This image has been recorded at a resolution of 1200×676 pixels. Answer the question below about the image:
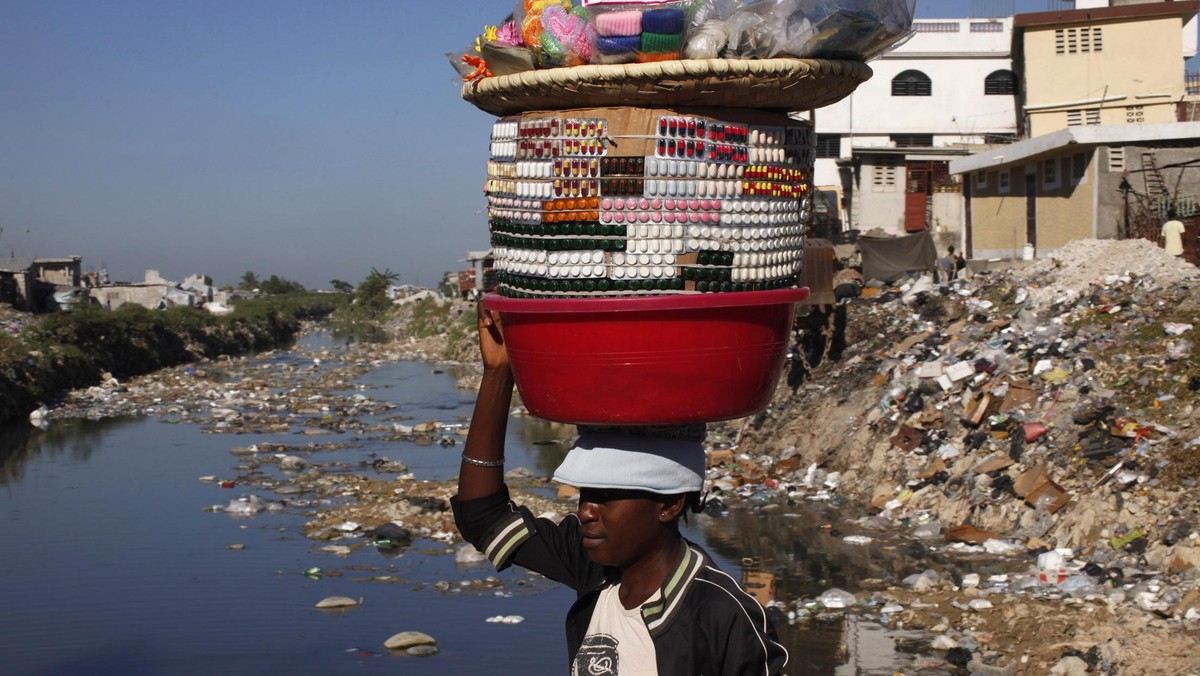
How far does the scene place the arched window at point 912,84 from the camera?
2720 centimetres

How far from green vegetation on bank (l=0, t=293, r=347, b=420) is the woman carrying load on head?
1986 cm

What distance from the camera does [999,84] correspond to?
2678 cm

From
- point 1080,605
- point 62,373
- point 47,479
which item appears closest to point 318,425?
point 47,479

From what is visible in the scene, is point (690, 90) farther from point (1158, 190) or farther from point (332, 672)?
point (1158, 190)

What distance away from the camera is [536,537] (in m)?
2.08

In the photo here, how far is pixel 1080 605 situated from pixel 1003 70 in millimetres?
22472

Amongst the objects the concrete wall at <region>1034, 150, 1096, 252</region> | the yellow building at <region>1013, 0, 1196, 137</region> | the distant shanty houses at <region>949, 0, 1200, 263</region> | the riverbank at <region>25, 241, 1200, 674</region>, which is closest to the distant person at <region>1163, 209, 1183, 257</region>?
the distant shanty houses at <region>949, 0, 1200, 263</region>

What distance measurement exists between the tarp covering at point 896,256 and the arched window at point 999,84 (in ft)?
35.2

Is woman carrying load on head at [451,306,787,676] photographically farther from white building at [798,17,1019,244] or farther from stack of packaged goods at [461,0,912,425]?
white building at [798,17,1019,244]

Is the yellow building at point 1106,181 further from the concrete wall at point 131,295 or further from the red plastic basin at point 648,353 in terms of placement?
the concrete wall at point 131,295

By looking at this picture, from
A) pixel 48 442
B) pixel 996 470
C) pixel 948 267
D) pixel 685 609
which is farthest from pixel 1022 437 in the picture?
pixel 48 442

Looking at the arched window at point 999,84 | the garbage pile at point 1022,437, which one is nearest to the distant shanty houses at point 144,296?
the arched window at point 999,84

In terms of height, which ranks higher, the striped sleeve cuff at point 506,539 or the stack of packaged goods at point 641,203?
the stack of packaged goods at point 641,203

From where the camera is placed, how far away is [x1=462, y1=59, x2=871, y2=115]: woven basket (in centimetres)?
174
